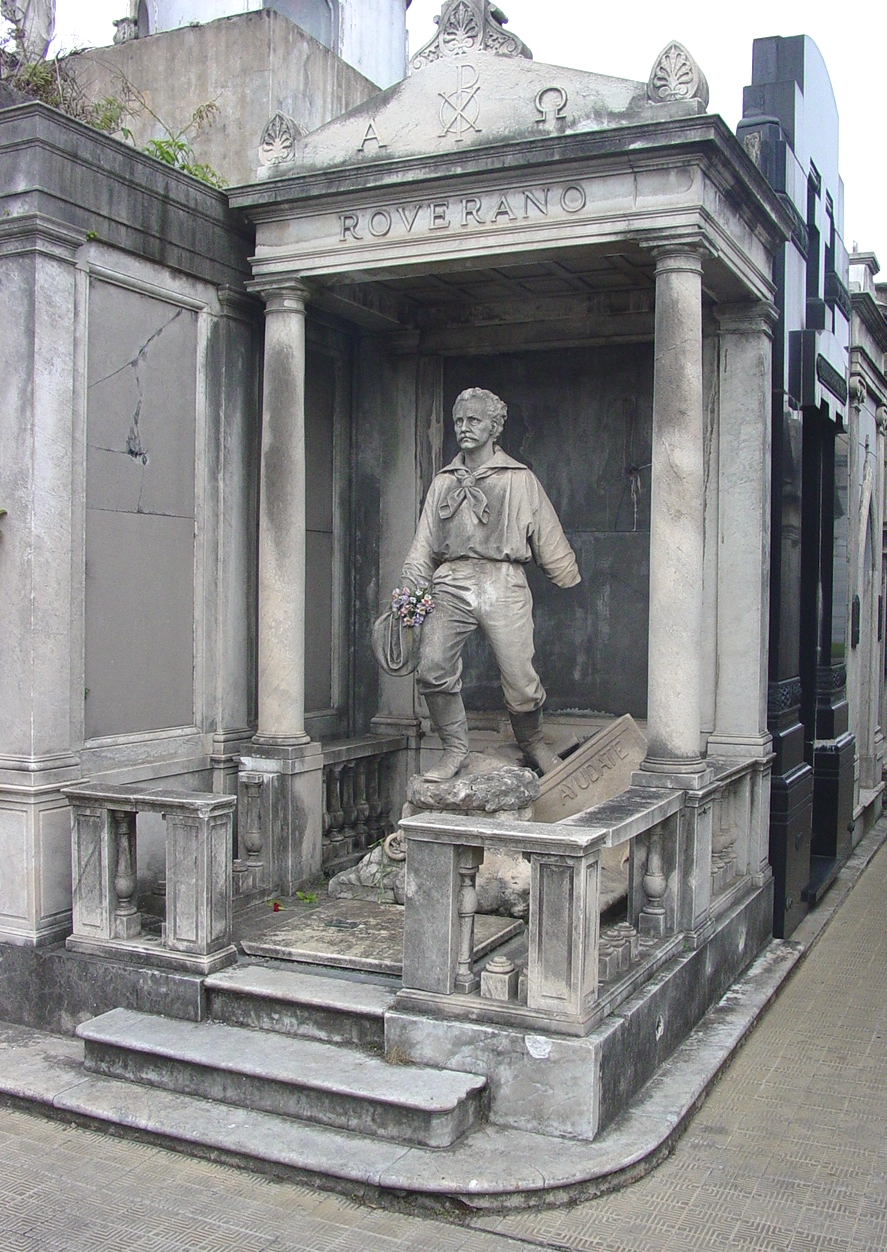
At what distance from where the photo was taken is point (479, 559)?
7094 mm

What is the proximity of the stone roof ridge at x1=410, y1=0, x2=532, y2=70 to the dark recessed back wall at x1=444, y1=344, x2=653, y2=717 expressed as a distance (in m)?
2.23

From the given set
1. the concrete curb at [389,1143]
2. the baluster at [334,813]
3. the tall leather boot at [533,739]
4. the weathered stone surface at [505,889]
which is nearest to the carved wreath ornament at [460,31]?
the tall leather boot at [533,739]

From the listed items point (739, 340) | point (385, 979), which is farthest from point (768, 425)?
point (385, 979)

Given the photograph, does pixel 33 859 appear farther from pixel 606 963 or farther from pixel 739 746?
pixel 739 746

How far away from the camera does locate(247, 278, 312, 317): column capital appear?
7.07m

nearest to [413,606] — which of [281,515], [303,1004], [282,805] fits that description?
[281,515]

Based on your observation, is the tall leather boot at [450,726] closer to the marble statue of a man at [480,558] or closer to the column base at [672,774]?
the marble statue of a man at [480,558]

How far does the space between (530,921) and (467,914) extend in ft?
1.20

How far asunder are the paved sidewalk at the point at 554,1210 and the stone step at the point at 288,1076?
0.33 metres

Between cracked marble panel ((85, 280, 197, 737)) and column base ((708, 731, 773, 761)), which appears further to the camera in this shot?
column base ((708, 731, 773, 761))

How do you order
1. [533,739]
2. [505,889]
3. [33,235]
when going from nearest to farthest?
[33,235]
[505,889]
[533,739]

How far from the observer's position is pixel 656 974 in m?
5.66

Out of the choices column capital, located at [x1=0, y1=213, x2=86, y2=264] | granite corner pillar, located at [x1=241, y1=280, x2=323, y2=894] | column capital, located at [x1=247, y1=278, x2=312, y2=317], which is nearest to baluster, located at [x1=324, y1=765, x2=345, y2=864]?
granite corner pillar, located at [x1=241, y1=280, x2=323, y2=894]

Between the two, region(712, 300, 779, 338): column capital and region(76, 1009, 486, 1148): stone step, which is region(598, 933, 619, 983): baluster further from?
region(712, 300, 779, 338): column capital
